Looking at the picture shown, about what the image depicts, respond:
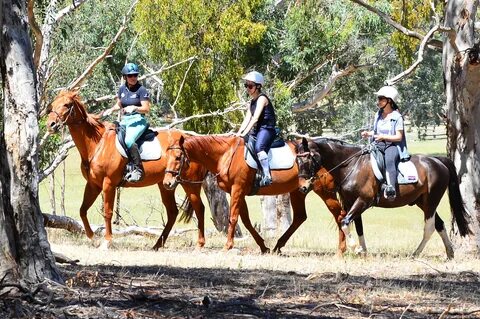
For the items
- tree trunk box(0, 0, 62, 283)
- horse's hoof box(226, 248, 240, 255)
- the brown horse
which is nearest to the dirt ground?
tree trunk box(0, 0, 62, 283)

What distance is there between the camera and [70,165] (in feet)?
191

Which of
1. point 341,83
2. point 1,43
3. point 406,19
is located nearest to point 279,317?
point 1,43

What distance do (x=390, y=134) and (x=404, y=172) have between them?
797 mm

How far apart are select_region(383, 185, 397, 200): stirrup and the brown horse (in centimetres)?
301

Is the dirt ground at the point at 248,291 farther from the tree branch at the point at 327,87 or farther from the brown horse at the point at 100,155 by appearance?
the tree branch at the point at 327,87

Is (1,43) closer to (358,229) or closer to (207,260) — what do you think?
(207,260)

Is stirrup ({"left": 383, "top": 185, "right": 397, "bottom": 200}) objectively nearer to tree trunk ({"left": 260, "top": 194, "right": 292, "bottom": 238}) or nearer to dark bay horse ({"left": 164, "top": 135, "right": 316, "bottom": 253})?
dark bay horse ({"left": 164, "top": 135, "right": 316, "bottom": 253})

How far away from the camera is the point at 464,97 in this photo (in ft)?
49.7

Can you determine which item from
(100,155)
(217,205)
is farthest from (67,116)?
(217,205)

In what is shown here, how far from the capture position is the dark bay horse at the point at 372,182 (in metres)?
15.6

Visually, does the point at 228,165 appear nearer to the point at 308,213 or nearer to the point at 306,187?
the point at 306,187

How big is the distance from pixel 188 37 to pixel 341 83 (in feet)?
41.1

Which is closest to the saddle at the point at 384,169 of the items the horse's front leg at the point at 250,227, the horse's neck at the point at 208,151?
the horse's front leg at the point at 250,227

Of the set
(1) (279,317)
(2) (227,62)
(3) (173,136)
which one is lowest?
(1) (279,317)
